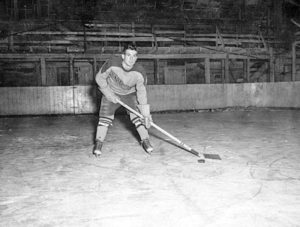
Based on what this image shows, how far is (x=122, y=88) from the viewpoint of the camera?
4891 mm

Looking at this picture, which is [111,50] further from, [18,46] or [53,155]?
[53,155]

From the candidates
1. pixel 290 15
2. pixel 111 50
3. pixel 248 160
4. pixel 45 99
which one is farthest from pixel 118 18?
pixel 248 160

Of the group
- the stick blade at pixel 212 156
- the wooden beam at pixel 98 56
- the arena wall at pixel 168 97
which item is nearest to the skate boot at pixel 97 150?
the stick blade at pixel 212 156

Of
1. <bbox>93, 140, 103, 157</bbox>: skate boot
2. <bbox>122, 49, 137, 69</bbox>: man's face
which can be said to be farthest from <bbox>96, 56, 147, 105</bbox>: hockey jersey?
<bbox>93, 140, 103, 157</bbox>: skate boot

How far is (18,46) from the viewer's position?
1359 centimetres

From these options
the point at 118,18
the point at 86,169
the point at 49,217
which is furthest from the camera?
the point at 118,18

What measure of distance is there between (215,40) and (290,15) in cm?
629

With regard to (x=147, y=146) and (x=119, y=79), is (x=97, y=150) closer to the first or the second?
(x=147, y=146)

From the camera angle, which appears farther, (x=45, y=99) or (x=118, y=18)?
(x=118, y=18)

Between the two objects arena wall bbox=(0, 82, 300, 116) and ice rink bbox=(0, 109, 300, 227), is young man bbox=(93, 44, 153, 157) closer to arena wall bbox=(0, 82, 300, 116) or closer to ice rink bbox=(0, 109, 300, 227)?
ice rink bbox=(0, 109, 300, 227)

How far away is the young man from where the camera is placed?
182 inches

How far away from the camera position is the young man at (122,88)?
4.63 meters

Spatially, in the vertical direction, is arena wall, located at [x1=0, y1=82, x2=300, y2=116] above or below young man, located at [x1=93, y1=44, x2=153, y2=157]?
below

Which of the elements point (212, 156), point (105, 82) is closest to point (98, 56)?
point (105, 82)
